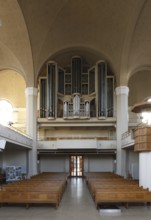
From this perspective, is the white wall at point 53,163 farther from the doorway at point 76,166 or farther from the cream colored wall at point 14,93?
the cream colored wall at point 14,93

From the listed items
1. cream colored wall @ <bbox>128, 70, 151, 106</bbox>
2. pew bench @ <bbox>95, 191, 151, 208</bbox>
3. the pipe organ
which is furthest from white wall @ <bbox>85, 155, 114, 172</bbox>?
pew bench @ <bbox>95, 191, 151, 208</bbox>

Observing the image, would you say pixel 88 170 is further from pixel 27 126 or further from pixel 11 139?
pixel 11 139

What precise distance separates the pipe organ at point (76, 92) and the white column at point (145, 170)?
30.7ft

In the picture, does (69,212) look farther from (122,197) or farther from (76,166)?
(76,166)

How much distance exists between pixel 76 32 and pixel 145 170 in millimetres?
12013

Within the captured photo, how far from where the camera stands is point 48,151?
21.7 m

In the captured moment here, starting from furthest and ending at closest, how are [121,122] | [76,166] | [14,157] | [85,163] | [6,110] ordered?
[6,110] → [76,166] → [85,163] → [14,157] → [121,122]

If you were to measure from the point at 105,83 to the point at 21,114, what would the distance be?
7514 mm

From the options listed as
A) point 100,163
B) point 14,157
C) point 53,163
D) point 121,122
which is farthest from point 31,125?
point 121,122

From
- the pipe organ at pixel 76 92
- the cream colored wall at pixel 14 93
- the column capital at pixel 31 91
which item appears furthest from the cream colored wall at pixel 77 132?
the column capital at pixel 31 91

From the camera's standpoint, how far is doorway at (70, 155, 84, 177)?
23.2m

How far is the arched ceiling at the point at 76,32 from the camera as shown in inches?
657

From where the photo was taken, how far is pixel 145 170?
11.7 m

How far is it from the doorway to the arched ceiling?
6.86m
